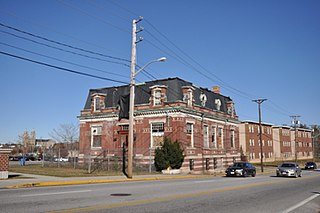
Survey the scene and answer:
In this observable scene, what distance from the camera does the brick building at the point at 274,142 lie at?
73875mm

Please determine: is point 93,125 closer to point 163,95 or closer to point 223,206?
point 163,95

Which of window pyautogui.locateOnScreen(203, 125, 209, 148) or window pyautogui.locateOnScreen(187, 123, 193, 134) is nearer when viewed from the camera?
window pyautogui.locateOnScreen(187, 123, 193, 134)

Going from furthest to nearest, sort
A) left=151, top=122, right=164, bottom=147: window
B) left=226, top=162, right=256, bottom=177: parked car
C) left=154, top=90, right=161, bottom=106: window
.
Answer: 1. left=154, top=90, right=161, bottom=106: window
2. left=151, top=122, right=164, bottom=147: window
3. left=226, top=162, right=256, bottom=177: parked car

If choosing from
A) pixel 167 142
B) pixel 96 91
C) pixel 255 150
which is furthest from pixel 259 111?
pixel 255 150

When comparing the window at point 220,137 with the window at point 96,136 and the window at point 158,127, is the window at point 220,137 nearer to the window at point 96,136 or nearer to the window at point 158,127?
the window at point 158,127

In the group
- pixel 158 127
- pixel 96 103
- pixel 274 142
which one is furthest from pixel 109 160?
pixel 274 142

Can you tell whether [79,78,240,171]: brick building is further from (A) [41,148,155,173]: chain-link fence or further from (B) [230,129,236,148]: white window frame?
(B) [230,129,236,148]: white window frame

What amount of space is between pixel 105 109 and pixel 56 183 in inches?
953

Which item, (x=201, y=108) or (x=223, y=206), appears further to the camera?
(x=201, y=108)

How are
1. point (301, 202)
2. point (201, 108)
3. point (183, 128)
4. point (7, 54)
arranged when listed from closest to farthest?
1. point (301, 202)
2. point (7, 54)
3. point (183, 128)
4. point (201, 108)

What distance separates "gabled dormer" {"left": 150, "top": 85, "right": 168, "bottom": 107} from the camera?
37438 mm

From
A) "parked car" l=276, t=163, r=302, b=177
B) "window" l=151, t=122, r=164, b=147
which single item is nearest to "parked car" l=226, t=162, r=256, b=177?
"parked car" l=276, t=163, r=302, b=177

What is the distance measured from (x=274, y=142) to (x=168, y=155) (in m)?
63.4

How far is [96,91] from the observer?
4416 centimetres
